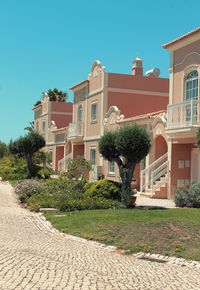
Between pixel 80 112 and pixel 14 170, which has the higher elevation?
pixel 80 112

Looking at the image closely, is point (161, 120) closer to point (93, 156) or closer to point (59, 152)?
point (93, 156)

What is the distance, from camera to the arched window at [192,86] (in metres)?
16.2

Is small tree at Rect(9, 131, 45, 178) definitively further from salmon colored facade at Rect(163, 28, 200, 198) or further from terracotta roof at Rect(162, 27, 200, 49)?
terracotta roof at Rect(162, 27, 200, 49)

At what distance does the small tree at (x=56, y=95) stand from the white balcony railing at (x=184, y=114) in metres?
35.0

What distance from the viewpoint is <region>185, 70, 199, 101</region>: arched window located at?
53.0ft

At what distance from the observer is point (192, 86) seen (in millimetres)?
16500

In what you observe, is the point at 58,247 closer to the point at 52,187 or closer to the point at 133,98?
the point at 52,187

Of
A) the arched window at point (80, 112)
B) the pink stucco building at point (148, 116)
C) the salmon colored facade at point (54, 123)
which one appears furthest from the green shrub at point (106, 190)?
the salmon colored facade at point (54, 123)

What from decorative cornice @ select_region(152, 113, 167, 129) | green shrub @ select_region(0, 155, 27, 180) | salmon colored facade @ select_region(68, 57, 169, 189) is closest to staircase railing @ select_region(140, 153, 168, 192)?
decorative cornice @ select_region(152, 113, 167, 129)

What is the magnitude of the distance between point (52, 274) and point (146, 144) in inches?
368

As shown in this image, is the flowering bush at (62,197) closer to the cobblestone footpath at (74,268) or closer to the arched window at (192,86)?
the cobblestone footpath at (74,268)

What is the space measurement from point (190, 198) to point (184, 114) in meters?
3.75

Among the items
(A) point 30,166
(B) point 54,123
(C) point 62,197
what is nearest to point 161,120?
(C) point 62,197

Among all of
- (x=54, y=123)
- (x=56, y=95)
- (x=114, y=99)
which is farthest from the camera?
(x=56, y=95)
